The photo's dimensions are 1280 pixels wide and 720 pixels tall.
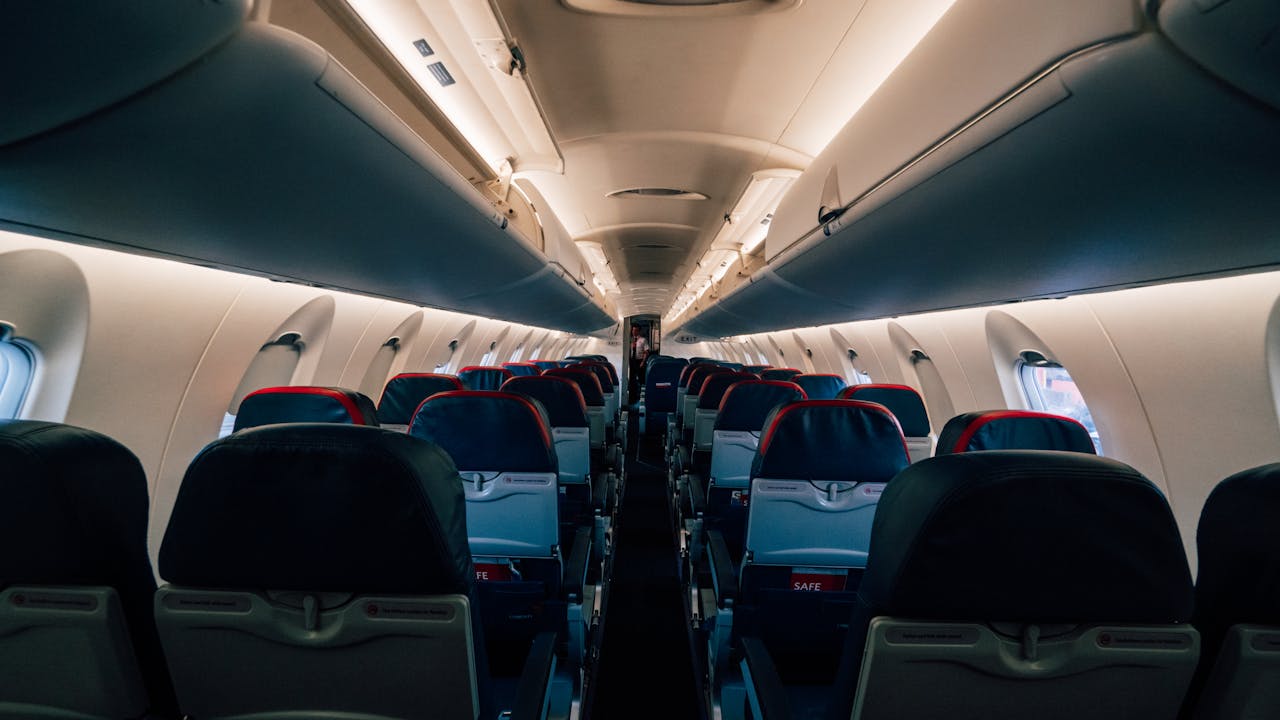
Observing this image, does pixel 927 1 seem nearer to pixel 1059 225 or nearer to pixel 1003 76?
pixel 1059 225

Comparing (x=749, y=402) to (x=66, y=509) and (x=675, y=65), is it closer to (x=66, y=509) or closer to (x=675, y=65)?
(x=675, y=65)

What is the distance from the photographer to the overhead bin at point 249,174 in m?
1.36

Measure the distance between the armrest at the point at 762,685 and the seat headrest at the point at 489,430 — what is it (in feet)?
3.97

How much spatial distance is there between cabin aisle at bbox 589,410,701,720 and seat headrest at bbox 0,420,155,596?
2610mm

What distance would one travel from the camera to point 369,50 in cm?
245

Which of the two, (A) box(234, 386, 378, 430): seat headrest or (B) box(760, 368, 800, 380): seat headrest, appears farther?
(B) box(760, 368, 800, 380): seat headrest

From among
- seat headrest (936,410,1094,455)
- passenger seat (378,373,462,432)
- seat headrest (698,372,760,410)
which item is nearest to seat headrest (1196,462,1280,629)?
seat headrest (936,410,1094,455)

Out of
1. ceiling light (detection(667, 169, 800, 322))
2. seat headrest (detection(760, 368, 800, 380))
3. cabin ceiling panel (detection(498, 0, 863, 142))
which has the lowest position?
seat headrest (detection(760, 368, 800, 380))

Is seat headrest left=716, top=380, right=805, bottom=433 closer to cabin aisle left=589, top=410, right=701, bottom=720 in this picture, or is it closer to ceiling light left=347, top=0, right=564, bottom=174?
cabin aisle left=589, top=410, right=701, bottom=720

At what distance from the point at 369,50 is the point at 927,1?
2510mm

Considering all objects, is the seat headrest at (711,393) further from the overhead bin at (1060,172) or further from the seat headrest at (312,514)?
the seat headrest at (312,514)

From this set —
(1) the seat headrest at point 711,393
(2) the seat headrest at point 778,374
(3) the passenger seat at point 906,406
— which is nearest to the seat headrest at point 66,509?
(3) the passenger seat at point 906,406

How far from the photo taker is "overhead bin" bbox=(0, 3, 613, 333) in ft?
4.47

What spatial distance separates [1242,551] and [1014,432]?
114 cm
